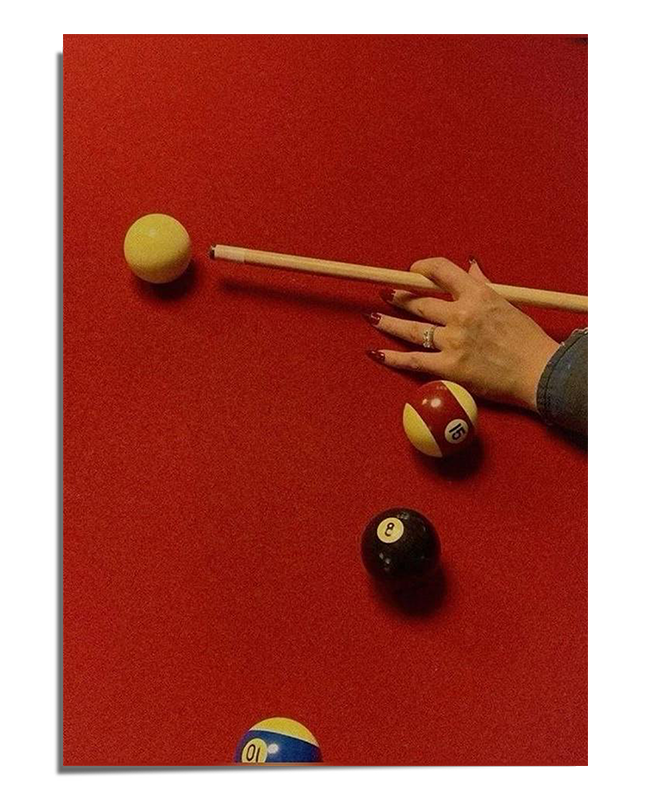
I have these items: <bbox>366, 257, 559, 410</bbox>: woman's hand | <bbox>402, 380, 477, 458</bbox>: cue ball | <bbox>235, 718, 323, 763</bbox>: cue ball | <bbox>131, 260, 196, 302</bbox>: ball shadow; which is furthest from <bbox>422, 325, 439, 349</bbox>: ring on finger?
<bbox>235, 718, 323, 763</bbox>: cue ball

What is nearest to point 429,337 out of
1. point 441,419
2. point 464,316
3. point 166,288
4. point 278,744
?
point 464,316

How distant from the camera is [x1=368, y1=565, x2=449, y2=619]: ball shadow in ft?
4.79

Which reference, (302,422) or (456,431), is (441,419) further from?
(302,422)

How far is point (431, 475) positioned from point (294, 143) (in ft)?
2.33

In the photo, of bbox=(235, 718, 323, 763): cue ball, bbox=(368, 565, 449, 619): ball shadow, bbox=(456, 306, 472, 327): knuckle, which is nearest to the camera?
bbox=(235, 718, 323, 763): cue ball

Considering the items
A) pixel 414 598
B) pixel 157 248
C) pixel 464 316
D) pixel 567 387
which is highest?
pixel 157 248

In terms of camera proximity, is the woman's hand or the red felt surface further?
the woman's hand

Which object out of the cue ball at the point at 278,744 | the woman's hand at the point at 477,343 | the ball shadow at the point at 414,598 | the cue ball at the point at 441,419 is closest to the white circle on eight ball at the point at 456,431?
the cue ball at the point at 441,419

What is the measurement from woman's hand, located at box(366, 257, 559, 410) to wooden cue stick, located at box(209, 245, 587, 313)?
1.3 inches

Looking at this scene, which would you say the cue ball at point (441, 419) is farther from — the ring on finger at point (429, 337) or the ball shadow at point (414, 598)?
the ball shadow at point (414, 598)

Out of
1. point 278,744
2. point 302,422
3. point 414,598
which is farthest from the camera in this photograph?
point 302,422

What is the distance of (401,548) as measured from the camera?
1398 mm

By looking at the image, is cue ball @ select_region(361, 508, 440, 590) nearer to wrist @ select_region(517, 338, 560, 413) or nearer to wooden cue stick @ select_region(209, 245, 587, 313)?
wrist @ select_region(517, 338, 560, 413)

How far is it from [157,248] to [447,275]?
0.53 meters
